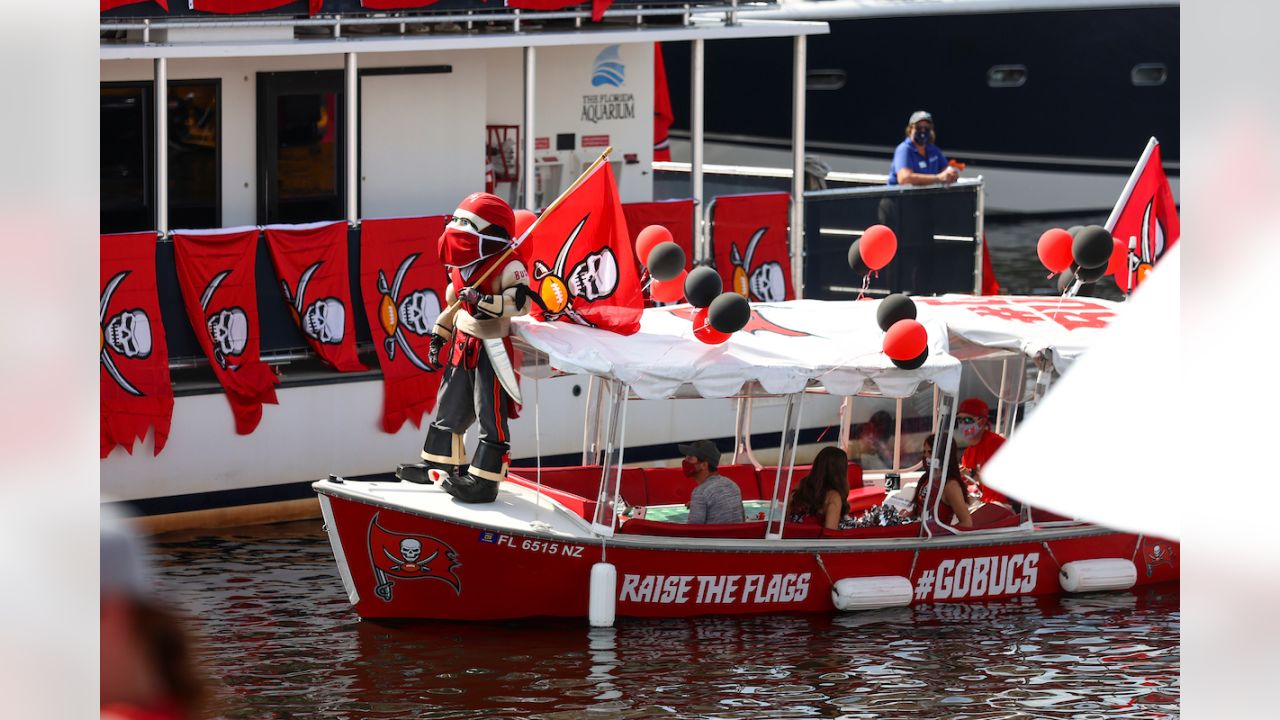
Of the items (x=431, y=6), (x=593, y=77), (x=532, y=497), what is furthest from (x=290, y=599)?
(x=593, y=77)

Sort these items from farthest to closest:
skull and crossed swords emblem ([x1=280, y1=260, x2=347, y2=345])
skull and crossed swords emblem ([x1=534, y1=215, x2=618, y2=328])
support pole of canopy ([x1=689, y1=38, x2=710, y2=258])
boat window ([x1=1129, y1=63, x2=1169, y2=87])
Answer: boat window ([x1=1129, y1=63, x2=1169, y2=87]) < support pole of canopy ([x1=689, y1=38, x2=710, y2=258]) < skull and crossed swords emblem ([x1=280, y1=260, x2=347, y2=345]) < skull and crossed swords emblem ([x1=534, y1=215, x2=618, y2=328])

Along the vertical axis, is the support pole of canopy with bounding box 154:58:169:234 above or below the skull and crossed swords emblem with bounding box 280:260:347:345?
above

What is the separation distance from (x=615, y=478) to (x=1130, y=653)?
145 inches

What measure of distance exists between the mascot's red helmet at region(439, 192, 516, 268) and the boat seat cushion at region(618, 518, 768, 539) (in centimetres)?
209

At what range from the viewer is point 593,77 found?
1853 cm

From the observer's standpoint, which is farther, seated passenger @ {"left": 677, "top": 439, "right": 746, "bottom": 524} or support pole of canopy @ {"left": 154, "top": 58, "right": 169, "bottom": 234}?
support pole of canopy @ {"left": 154, "top": 58, "right": 169, "bottom": 234}

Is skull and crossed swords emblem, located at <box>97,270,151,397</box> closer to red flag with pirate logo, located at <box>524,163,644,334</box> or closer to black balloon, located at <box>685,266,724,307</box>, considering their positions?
red flag with pirate logo, located at <box>524,163,644,334</box>

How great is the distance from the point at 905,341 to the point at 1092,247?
5.67 ft

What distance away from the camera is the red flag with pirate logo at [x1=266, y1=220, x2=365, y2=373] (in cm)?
1530

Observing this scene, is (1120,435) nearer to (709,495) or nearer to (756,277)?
(709,495)

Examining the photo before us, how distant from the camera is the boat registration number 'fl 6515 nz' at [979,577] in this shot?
45.2 ft

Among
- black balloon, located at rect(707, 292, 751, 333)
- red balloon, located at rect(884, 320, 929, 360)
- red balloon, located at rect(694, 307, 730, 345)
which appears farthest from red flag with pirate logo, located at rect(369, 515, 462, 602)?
red balloon, located at rect(884, 320, 929, 360)

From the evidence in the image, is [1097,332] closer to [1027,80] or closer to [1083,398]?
[1083,398]
